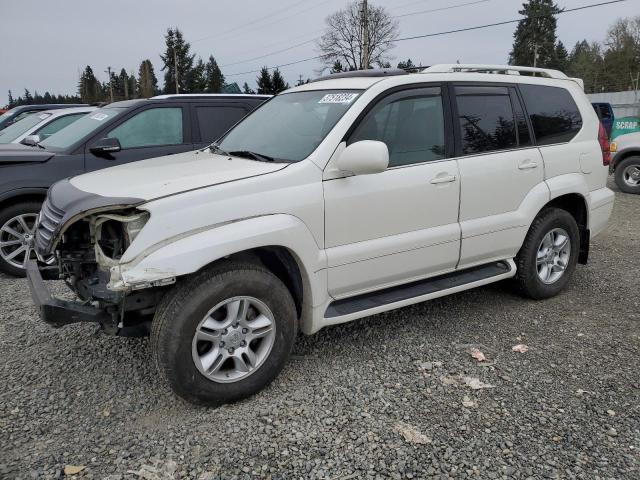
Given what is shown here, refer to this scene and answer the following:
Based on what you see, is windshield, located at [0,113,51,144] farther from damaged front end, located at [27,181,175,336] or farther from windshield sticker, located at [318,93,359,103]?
windshield sticker, located at [318,93,359,103]

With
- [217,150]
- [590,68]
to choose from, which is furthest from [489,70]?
[590,68]

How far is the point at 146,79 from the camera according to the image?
83.8 meters

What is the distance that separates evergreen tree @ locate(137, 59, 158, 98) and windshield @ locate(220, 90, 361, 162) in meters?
82.0

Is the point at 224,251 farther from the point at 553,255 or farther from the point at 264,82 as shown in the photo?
the point at 264,82

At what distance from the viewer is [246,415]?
9.82ft

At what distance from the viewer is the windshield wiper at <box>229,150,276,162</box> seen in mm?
3446

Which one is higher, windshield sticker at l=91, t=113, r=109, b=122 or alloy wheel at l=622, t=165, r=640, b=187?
windshield sticker at l=91, t=113, r=109, b=122

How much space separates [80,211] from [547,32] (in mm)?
70918

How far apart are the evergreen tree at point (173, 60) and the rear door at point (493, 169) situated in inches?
3094

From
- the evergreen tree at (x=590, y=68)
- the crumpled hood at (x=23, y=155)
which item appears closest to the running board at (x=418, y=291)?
the crumpled hood at (x=23, y=155)

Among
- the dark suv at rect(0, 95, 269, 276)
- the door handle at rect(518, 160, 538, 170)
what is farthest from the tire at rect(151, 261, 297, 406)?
the dark suv at rect(0, 95, 269, 276)

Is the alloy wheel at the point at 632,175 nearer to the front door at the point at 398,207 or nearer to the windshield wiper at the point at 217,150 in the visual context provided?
the front door at the point at 398,207

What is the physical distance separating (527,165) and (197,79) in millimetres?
77167

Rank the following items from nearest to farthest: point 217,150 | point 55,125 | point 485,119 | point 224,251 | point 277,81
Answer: point 224,251
point 217,150
point 485,119
point 55,125
point 277,81
